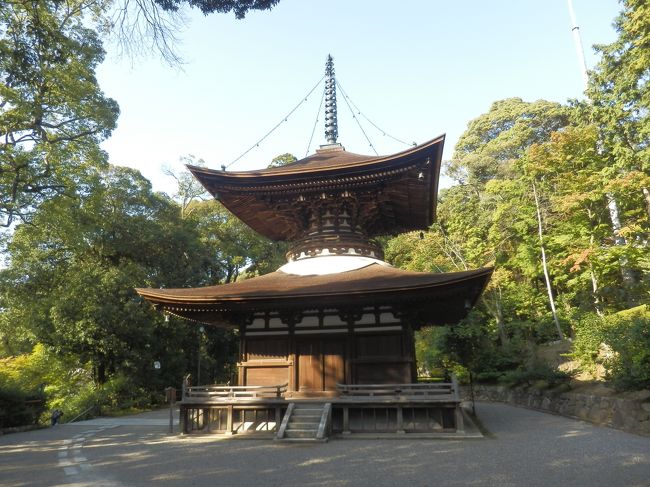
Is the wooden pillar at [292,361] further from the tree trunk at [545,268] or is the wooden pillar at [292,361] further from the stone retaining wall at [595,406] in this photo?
the tree trunk at [545,268]

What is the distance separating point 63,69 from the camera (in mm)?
17266

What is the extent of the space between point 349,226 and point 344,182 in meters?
2.05

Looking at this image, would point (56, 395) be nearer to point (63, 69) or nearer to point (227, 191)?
point (63, 69)

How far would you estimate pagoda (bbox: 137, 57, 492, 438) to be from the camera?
11.4 m

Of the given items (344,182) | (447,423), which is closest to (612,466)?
(447,423)

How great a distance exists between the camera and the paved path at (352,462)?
675cm

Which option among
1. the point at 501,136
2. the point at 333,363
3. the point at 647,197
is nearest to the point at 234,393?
the point at 333,363

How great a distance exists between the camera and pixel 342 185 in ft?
42.7

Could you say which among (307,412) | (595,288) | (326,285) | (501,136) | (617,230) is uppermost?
(501,136)

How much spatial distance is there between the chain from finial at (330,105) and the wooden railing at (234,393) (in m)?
10.5

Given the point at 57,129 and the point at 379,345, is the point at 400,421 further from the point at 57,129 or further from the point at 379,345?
the point at 57,129

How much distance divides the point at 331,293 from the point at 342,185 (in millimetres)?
3598

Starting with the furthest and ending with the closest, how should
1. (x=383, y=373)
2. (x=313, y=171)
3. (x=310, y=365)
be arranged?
1. (x=313, y=171)
2. (x=310, y=365)
3. (x=383, y=373)

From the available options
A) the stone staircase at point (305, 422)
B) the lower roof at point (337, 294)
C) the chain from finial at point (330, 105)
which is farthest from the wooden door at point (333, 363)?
the chain from finial at point (330, 105)
